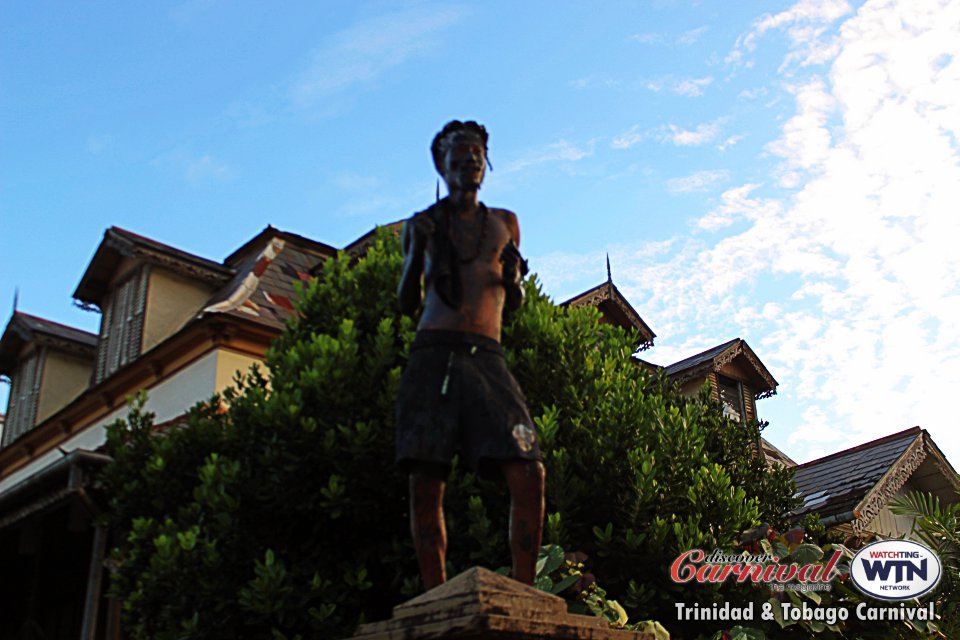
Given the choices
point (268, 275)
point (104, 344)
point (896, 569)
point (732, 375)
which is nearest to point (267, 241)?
point (268, 275)

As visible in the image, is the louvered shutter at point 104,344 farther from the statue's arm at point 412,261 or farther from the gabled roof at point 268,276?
the statue's arm at point 412,261

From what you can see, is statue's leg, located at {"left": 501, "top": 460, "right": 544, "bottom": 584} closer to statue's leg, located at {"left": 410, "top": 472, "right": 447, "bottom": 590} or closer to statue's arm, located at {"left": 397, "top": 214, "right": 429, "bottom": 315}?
statue's leg, located at {"left": 410, "top": 472, "right": 447, "bottom": 590}

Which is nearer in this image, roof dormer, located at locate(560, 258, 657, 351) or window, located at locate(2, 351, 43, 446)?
roof dormer, located at locate(560, 258, 657, 351)

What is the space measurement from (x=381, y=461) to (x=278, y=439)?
907 mm

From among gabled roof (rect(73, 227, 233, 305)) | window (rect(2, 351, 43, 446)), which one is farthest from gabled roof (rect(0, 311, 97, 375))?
gabled roof (rect(73, 227, 233, 305))

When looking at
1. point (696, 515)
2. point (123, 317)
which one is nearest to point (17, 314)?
point (123, 317)

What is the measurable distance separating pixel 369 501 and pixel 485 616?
4.26 meters

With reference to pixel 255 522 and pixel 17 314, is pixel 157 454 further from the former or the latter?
pixel 17 314

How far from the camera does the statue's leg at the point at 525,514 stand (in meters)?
4.31

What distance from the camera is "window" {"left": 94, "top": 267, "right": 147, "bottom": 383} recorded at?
1584cm

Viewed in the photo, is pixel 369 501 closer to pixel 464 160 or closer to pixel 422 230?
pixel 422 230

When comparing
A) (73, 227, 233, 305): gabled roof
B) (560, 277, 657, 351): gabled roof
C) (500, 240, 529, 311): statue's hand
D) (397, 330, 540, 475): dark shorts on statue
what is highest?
(73, 227, 233, 305): gabled roof

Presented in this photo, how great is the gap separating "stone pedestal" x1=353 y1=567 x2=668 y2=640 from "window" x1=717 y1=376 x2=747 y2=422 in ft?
41.6

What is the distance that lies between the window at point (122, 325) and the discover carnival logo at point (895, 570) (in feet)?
37.6
